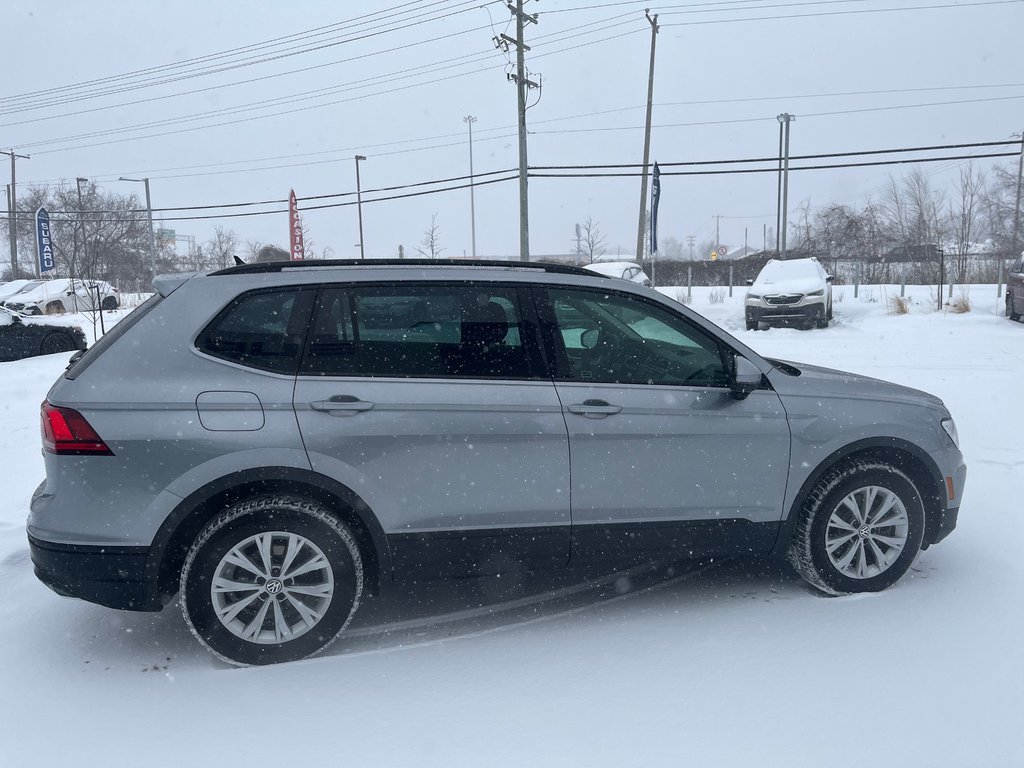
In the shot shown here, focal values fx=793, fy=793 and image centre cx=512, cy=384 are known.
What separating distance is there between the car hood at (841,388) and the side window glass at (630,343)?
1.11 feet

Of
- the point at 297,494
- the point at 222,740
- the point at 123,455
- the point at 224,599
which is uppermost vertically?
the point at 123,455

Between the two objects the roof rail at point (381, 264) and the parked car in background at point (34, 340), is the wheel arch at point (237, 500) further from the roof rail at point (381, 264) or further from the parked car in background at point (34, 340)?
the parked car in background at point (34, 340)

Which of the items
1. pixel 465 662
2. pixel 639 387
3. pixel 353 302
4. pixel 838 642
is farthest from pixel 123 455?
pixel 838 642

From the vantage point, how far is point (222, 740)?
2910 mm

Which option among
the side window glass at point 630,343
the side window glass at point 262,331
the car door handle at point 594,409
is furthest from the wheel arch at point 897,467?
the side window glass at point 262,331

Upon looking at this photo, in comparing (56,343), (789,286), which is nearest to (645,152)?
(789,286)

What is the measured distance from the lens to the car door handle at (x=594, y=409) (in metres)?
3.60

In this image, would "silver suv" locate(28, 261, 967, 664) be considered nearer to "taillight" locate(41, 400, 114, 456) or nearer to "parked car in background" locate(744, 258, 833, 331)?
"taillight" locate(41, 400, 114, 456)

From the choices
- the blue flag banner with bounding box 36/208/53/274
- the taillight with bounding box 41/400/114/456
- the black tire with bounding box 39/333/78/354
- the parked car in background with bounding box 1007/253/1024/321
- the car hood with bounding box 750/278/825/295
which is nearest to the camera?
the taillight with bounding box 41/400/114/456

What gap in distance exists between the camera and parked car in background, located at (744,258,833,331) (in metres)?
17.7

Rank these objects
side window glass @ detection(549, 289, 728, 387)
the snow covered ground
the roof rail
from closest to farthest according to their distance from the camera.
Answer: the snow covered ground, the roof rail, side window glass @ detection(549, 289, 728, 387)


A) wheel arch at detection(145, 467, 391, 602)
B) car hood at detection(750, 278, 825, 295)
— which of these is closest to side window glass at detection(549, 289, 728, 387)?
wheel arch at detection(145, 467, 391, 602)

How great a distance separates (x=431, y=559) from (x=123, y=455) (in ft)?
4.42

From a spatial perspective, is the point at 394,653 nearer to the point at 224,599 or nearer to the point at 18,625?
the point at 224,599
